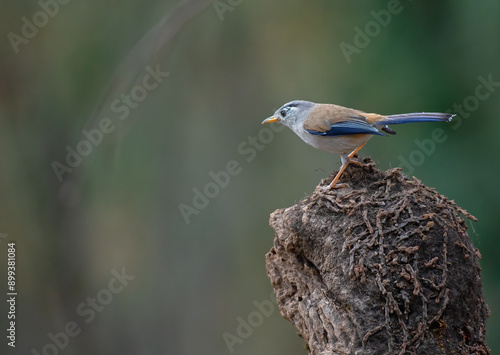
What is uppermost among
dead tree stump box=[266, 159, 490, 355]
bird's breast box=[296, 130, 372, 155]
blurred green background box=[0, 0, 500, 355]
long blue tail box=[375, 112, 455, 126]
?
blurred green background box=[0, 0, 500, 355]

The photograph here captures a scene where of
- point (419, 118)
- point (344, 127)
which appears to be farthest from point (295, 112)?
point (419, 118)

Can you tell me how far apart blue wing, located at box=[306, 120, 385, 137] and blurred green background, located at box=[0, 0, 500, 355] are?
4.13m

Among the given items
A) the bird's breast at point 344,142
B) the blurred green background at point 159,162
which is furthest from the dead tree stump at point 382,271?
the blurred green background at point 159,162


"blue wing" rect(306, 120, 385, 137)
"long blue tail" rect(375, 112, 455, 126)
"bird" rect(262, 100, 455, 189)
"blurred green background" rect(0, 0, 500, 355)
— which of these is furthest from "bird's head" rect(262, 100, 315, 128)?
"blurred green background" rect(0, 0, 500, 355)

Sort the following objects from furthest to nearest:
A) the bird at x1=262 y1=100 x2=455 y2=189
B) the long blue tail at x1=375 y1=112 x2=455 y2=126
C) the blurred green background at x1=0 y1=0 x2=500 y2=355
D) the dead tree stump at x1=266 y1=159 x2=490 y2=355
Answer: the blurred green background at x1=0 y1=0 x2=500 y2=355 → the bird at x1=262 y1=100 x2=455 y2=189 → the long blue tail at x1=375 y1=112 x2=455 y2=126 → the dead tree stump at x1=266 y1=159 x2=490 y2=355

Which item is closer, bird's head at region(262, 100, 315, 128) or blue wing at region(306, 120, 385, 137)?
blue wing at region(306, 120, 385, 137)

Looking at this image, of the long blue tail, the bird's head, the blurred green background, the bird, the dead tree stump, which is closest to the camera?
the dead tree stump

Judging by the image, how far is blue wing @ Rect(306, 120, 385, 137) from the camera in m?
4.30

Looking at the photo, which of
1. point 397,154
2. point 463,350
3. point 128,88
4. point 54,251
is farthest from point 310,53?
point 463,350

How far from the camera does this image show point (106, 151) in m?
9.83

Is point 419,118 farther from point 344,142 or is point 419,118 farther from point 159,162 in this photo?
point 159,162

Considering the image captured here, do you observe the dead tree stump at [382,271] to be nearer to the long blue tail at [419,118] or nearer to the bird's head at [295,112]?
the long blue tail at [419,118]

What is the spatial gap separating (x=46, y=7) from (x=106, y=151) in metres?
2.52

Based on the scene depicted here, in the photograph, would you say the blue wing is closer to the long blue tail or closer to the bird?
the bird
